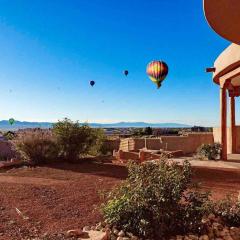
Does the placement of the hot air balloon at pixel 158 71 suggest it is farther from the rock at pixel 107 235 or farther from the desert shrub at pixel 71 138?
the rock at pixel 107 235

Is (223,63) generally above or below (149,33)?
below

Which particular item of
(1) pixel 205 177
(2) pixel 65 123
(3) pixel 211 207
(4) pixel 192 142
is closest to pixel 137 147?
(4) pixel 192 142

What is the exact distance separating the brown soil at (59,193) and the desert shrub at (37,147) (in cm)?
87

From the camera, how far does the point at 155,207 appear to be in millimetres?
5762

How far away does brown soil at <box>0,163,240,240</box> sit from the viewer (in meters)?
6.05

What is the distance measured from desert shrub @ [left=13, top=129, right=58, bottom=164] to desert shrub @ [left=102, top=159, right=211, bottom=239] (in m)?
7.17

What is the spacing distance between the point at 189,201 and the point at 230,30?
373 cm

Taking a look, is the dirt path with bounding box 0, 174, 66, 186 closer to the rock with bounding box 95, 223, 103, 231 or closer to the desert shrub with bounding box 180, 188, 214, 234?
the rock with bounding box 95, 223, 103, 231

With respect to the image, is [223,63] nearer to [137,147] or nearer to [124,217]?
[137,147]

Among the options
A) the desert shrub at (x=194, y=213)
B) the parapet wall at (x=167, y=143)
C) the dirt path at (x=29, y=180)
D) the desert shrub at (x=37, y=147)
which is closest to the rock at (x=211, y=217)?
the desert shrub at (x=194, y=213)

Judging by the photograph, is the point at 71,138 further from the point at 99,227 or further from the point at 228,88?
the point at 99,227

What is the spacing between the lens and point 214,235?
19.8 feet

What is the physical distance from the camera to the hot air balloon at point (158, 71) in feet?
71.4

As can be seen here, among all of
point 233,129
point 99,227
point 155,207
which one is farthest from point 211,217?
point 233,129
